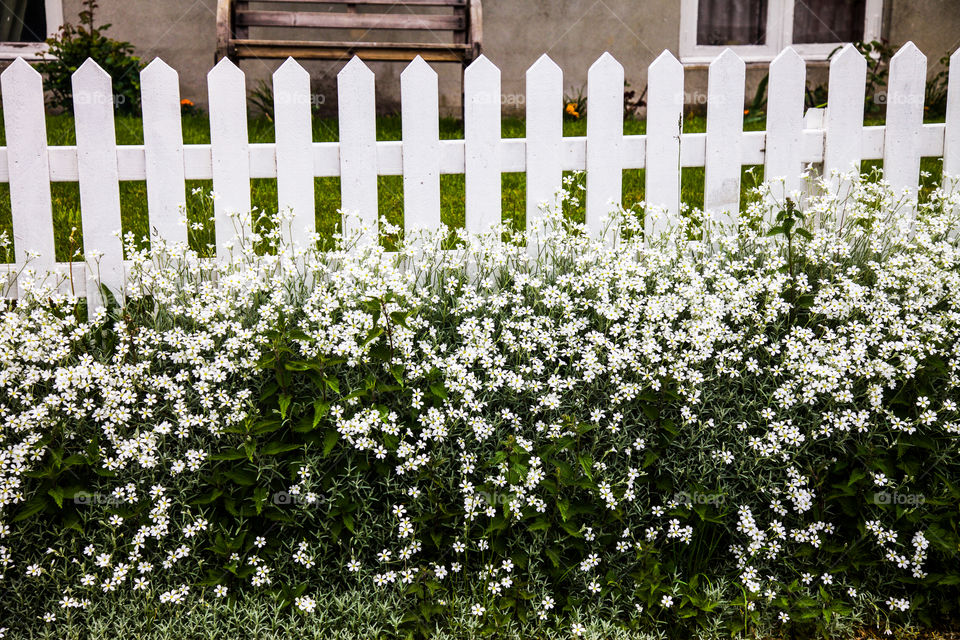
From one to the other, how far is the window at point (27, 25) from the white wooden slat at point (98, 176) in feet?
19.1

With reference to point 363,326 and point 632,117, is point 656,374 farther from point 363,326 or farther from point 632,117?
point 632,117

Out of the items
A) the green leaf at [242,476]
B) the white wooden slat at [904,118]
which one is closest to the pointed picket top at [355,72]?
the green leaf at [242,476]

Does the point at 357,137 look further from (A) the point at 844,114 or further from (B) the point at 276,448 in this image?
(A) the point at 844,114

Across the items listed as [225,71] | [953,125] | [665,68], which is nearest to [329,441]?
[225,71]

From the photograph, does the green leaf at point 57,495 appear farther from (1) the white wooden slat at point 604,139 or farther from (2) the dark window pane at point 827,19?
(2) the dark window pane at point 827,19

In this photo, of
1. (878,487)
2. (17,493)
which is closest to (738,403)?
(878,487)

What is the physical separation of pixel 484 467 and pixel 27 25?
811 centimetres

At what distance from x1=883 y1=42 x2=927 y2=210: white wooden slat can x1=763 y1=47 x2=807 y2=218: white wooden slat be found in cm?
42

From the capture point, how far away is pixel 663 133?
350 centimetres

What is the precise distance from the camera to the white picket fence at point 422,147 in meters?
3.18

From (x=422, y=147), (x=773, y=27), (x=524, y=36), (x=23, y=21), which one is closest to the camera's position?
(x=422, y=147)

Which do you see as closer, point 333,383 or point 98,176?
point 333,383

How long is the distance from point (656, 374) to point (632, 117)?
623 cm

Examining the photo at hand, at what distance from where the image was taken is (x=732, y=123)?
140 inches
